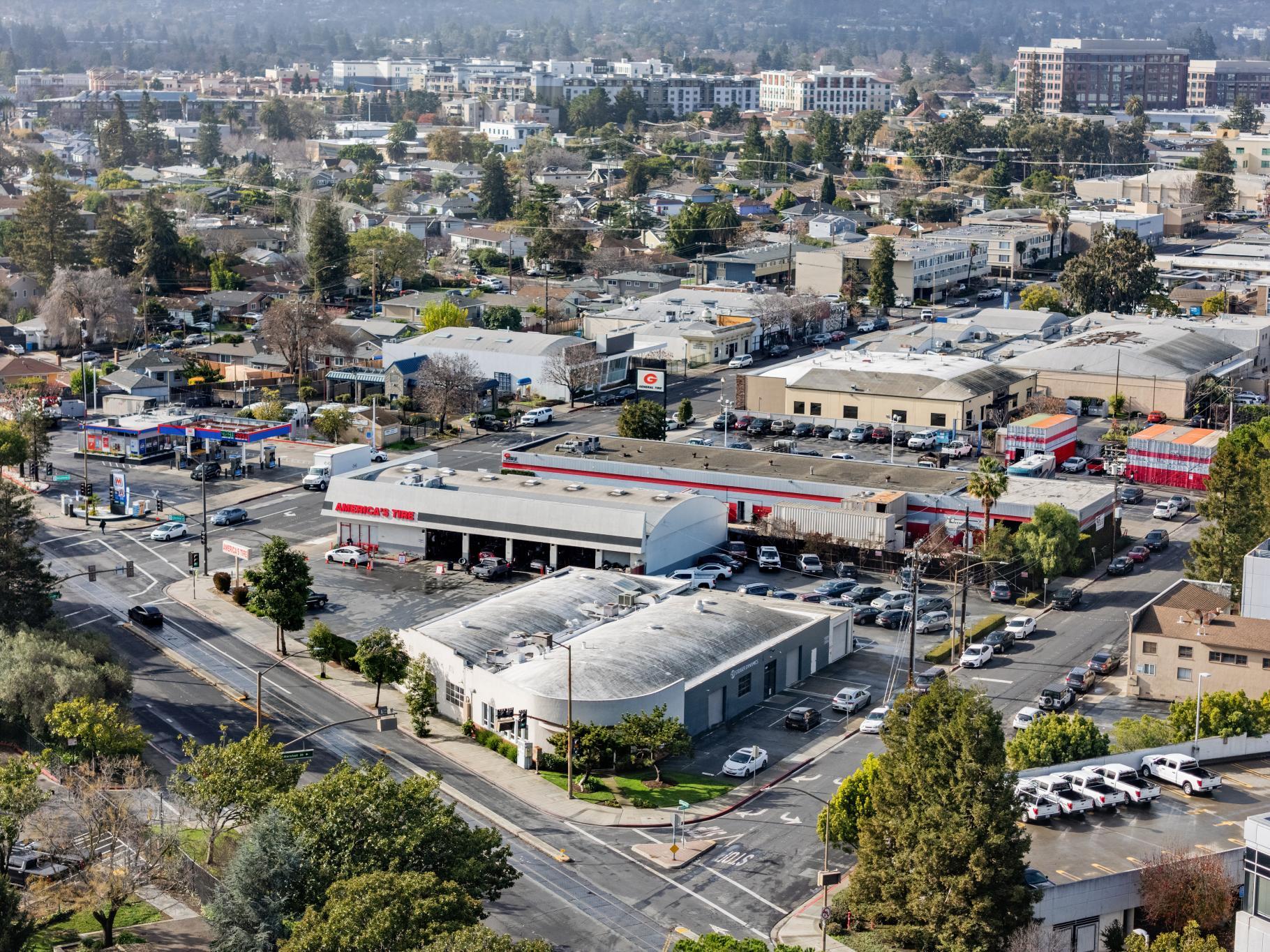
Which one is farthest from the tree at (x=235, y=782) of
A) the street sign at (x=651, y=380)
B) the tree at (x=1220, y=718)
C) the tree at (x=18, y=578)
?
the street sign at (x=651, y=380)

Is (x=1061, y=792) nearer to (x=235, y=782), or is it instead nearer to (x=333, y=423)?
(x=235, y=782)

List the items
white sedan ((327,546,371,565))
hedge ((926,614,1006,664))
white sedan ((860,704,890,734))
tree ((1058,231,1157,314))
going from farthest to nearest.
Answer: tree ((1058,231,1157,314))
white sedan ((327,546,371,565))
hedge ((926,614,1006,664))
white sedan ((860,704,890,734))

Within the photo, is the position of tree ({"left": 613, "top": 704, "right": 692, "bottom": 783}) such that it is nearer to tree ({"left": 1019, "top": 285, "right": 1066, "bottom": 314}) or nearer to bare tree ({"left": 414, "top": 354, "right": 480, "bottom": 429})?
bare tree ({"left": 414, "top": 354, "right": 480, "bottom": 429})

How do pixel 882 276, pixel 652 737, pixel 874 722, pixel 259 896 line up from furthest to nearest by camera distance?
pixel 882 276
pixel 874 722
pixel 652 737
pixel 259 896

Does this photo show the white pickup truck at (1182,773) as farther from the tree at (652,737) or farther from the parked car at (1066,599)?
the parked car at (1066,599)

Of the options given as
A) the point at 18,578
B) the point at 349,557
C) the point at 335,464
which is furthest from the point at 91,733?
the point at 335,464

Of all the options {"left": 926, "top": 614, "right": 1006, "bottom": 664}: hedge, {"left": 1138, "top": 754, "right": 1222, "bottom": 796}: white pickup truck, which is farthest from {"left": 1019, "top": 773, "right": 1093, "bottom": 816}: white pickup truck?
{"left": 926, "top": 614, "right": 1006, "bottom": 664}: hedge

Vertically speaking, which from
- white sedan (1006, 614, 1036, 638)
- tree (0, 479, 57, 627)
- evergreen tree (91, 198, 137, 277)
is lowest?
white sedan (1006, 614, 1036, 638)
